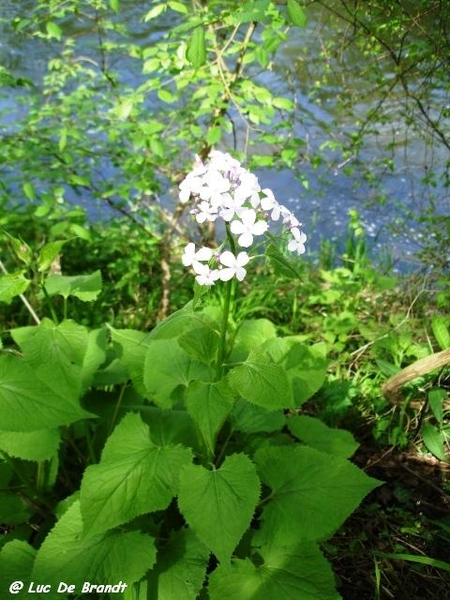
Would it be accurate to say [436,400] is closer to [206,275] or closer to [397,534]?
[397,534]

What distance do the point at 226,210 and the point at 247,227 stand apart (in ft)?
0.20

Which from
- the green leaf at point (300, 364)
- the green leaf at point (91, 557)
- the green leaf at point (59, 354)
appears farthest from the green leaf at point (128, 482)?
the green leaf at point (300, 364)

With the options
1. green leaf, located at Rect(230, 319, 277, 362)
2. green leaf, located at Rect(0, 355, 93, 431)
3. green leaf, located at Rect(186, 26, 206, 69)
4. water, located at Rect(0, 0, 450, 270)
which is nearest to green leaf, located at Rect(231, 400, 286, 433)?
green leaf, located at Rect(230, 319, 277, 362)

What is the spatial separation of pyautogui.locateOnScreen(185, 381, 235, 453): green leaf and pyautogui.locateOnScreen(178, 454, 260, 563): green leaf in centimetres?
12

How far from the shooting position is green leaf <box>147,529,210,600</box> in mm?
1413

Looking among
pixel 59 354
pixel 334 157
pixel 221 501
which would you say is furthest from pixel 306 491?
pixel 334 157

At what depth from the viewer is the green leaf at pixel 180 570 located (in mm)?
1413

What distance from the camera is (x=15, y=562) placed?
149 cm

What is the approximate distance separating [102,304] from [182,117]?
128cm

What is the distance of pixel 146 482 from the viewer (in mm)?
1345

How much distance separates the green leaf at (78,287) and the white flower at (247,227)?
0.69 meters

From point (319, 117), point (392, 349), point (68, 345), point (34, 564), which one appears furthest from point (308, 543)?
point (319, 117)

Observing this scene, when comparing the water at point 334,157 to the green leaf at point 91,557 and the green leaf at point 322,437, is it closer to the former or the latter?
the green leaf at point 322,437

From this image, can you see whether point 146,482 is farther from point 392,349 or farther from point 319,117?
point 319,117
